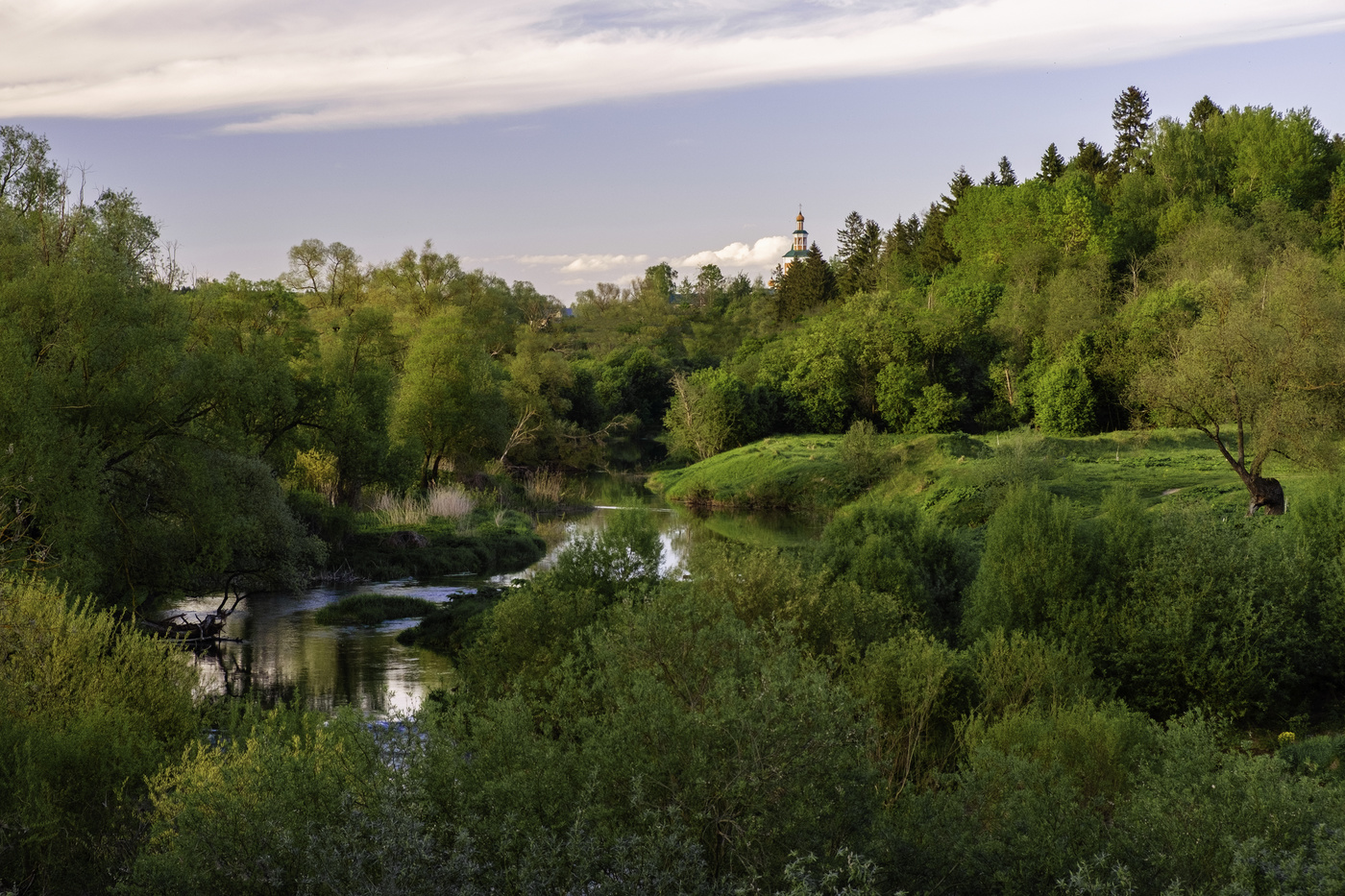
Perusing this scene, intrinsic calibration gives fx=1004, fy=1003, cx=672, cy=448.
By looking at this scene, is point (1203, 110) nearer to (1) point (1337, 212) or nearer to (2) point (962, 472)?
(1) point (1337, 212)

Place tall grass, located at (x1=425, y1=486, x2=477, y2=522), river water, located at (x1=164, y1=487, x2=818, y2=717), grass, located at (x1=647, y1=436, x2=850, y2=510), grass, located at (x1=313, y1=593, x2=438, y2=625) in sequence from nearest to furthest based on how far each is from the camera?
river water, located at (x1=164, y1=487, x2=818, y2=717) → grass, located at (x1=313, y1=593, x2=438, y2=625) → tall grass, located at (x1=425, y1=486, x2=477, y2=522) → grass, located at (x1=647, y1=436, x2=850, y2=510)

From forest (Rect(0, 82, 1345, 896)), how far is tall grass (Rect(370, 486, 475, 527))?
179mm

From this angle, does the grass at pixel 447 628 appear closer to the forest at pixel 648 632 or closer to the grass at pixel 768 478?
the forest at pixel 648 632

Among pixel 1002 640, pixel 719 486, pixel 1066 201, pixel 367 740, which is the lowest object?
pixel 719 486

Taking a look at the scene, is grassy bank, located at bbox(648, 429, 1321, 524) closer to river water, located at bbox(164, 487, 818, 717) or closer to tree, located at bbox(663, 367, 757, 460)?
tree, located at bbox(663, 367, 757, 460)

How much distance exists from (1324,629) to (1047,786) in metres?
9.36

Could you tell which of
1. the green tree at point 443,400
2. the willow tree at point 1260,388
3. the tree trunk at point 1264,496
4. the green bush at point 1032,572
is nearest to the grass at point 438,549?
the green tree at point 443,400

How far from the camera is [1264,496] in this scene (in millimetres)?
27062

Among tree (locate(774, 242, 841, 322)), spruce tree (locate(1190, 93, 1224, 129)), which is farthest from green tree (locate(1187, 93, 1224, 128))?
tree (locate(774, 242, 841, 322))

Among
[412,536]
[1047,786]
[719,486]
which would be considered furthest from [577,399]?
[1047,786]

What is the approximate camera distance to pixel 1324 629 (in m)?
14.2

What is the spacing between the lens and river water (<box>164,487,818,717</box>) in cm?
1611

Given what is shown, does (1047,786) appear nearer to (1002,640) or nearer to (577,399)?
(1002,640)

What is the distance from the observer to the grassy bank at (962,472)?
1292 inches
